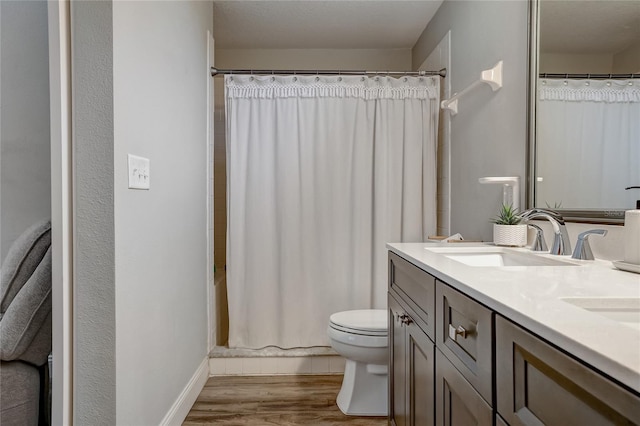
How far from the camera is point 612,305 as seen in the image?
2.42 feet

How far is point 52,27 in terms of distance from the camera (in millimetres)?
1233

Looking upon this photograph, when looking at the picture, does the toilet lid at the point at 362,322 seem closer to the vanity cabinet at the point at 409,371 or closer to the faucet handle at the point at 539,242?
the vanity cabinet at the point at 409,371

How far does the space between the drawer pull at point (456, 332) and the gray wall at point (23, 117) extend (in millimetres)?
1752

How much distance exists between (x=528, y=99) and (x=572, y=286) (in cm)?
103

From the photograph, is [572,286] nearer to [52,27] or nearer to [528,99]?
[528,99]

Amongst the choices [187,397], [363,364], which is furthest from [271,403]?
[363,364]

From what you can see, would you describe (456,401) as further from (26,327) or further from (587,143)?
(26,327)

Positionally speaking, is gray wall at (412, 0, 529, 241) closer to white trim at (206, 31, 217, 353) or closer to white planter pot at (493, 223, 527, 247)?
white planter pot at (493, 223, 527, 247)

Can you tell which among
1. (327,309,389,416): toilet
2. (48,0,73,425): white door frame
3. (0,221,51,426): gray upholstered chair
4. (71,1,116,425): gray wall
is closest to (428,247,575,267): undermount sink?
(327,309,389,416): toilet

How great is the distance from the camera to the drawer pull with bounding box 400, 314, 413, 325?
1360mm

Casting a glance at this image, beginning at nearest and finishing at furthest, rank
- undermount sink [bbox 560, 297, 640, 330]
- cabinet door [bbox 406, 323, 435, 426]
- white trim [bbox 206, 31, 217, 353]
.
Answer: undermount sink [bbox 560, 297, 640, 330], cabinet door [bbox 406, 323, 435, 426], white trim [bbox 206, 31, 217, 353]

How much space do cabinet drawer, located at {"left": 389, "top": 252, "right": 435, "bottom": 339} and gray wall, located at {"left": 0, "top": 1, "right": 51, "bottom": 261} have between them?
60.5 inches

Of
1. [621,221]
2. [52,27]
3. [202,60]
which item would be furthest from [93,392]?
[202,60]

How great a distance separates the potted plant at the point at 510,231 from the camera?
1.57m
